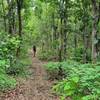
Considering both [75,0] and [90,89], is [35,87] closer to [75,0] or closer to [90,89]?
[90,89]

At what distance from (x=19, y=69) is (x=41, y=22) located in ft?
103

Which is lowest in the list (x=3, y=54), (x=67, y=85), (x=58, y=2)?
(x=3, y=54)

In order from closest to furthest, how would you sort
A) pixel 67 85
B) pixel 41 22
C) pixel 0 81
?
pixel 67 85 → pixel 0 81 → pixel 41 22

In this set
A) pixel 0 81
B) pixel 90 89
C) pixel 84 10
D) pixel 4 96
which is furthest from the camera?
pixel 84 10

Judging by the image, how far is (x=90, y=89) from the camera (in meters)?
5.31

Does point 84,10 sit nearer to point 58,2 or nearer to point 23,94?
point 58,2

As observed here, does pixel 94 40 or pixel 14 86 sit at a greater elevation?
pixel 94 40

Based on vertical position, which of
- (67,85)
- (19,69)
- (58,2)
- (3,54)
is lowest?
(19,69)

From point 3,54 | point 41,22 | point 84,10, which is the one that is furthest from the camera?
point 41,22

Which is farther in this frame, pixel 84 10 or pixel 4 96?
pixel 84 10

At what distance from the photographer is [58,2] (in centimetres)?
2305

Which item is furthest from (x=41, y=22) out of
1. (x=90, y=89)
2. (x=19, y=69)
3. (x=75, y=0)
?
(x=90, y=89)

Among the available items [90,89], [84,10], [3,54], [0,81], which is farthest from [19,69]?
[90,89]

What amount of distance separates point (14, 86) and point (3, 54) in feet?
5.51
